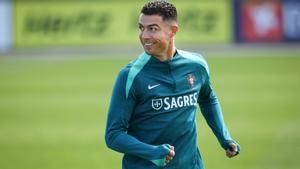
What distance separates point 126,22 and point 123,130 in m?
24.6

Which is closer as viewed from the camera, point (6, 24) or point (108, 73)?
point (108, 73)

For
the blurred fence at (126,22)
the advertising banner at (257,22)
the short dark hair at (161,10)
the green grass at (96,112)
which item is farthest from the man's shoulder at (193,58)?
the advertising banner at (257,22)

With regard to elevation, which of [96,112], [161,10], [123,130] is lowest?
[96,112]

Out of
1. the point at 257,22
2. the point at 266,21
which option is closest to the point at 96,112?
the point at 257,22

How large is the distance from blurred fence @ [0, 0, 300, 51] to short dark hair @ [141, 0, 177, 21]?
23772mm

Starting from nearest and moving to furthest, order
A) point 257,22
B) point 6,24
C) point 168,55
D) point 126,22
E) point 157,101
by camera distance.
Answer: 1. point 157,101
2. point 168,55
3. point 257,22
4. point 126,22
5. point 6,24

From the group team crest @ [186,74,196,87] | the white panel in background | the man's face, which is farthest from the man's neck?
the white panel in background

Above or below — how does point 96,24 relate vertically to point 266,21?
above

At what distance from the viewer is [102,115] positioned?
16.9 meters

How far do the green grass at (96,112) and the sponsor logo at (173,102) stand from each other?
5162mm

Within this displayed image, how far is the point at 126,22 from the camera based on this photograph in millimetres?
30328

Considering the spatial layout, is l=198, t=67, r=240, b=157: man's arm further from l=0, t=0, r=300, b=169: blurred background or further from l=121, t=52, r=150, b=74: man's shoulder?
l=0, t=0, r=300, b=169: blurred background

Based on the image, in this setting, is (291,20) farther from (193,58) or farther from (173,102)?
(173,102)

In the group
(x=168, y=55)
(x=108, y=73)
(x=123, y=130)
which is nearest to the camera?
(x=123, y=130)
